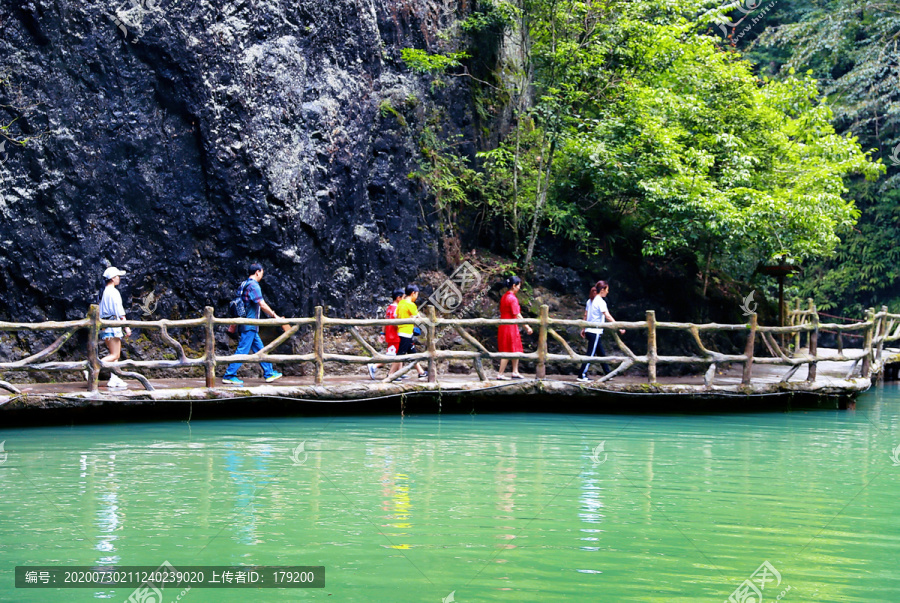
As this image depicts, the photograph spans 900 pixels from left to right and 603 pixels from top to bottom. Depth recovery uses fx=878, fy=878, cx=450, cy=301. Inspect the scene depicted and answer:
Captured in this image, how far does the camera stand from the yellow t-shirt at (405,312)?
13547 mm

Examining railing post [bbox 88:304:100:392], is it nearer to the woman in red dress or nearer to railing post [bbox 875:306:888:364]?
the woman in red dress

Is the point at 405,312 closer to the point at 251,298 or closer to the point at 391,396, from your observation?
the point at 391,396

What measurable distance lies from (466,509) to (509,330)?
6.58 meters

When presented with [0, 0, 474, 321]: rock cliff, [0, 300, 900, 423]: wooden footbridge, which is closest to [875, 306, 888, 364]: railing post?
[0, 300, 900, 423]: wooden footbridge

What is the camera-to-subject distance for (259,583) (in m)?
5.47

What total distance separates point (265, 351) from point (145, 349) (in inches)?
143

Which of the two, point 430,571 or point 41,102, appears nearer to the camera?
point 430,571

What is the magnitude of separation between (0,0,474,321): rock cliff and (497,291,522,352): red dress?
4.22 metres

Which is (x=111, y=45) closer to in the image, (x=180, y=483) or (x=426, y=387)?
(x=426, y=387)

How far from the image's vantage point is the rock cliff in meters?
14.2

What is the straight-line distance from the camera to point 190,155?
602 inches

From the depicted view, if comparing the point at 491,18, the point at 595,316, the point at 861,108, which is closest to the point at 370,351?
the point at 595,316

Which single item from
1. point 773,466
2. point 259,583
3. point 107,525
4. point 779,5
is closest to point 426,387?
point 773,466

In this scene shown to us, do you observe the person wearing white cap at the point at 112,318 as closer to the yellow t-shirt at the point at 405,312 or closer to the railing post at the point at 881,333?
the yellow t-shirt at the point at 405,312
